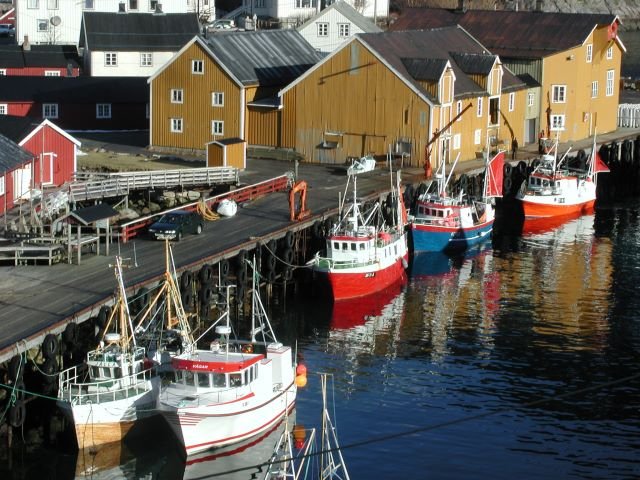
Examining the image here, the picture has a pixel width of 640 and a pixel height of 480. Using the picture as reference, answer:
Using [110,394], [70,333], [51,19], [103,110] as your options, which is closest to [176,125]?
[103,110]

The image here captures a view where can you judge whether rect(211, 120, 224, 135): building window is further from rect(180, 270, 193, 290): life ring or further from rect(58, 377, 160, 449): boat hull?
rect(58, 377, 160, 449): boat hull

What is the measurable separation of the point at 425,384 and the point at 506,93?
4211 cm

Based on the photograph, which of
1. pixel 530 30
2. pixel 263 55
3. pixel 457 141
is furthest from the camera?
pixel 530 30

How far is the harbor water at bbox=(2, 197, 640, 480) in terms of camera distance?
152ft

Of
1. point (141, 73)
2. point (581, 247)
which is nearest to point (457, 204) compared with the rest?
point (581, 247)

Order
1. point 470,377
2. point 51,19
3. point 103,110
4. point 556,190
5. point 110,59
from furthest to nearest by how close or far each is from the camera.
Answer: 1. point 51,19
2. point 110,59
3. point 103,110
4. point 556,190
5. point 470,377

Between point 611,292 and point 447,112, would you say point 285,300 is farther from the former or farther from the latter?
point 447,112

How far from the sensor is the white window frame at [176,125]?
89000 mm

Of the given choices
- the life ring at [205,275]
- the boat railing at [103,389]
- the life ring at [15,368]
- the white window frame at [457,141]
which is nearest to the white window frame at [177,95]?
the white window frame at [457,141]

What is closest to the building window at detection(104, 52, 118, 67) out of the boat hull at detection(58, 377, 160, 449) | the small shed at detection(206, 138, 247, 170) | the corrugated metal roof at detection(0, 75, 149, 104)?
the corrugated metal roof at detection(0, 75, 149, 104)

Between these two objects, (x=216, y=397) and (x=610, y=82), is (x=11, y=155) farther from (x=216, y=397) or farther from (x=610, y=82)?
(x=610, y=82)

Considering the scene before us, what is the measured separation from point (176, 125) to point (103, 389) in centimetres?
4368

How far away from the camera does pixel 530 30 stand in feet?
327

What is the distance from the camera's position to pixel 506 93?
92625 millimetres
